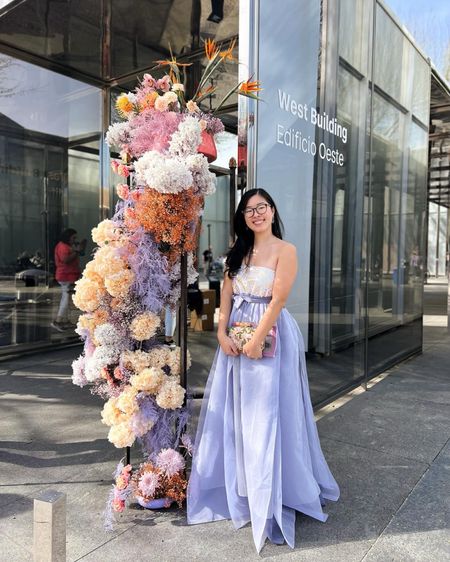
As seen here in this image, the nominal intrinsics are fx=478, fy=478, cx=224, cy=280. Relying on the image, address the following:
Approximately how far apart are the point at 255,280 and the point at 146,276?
2.08 ft

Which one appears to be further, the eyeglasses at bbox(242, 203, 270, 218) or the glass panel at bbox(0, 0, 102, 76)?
the glass panel at bbox(0, 0, 102, 76)

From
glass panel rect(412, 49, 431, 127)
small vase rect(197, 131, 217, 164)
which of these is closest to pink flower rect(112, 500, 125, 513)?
small vase rect(197, 131, 217, 164)

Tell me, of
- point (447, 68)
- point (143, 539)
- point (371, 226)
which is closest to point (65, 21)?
point (371, 226)

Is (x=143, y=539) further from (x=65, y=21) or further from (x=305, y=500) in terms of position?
(x=65, y=21)

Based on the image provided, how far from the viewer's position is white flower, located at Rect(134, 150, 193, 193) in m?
2.50

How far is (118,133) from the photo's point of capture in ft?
9.36

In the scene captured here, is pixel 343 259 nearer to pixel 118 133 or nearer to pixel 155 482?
pixel 118 133

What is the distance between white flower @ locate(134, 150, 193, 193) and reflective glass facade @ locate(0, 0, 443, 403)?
84.4 inches

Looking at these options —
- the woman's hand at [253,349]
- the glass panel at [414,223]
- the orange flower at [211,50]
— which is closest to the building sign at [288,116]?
the orange flower at [211,50]

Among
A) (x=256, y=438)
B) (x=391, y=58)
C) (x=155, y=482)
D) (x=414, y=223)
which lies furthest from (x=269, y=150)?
(x=414, y=223)

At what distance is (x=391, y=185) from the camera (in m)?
7.49

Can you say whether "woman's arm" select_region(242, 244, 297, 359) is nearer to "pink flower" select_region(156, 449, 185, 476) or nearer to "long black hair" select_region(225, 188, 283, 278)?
"long black hair" select_region(225, 188, 283, 278)

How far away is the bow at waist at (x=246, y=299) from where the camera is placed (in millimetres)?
2795

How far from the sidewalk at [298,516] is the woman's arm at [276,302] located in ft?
3.51
